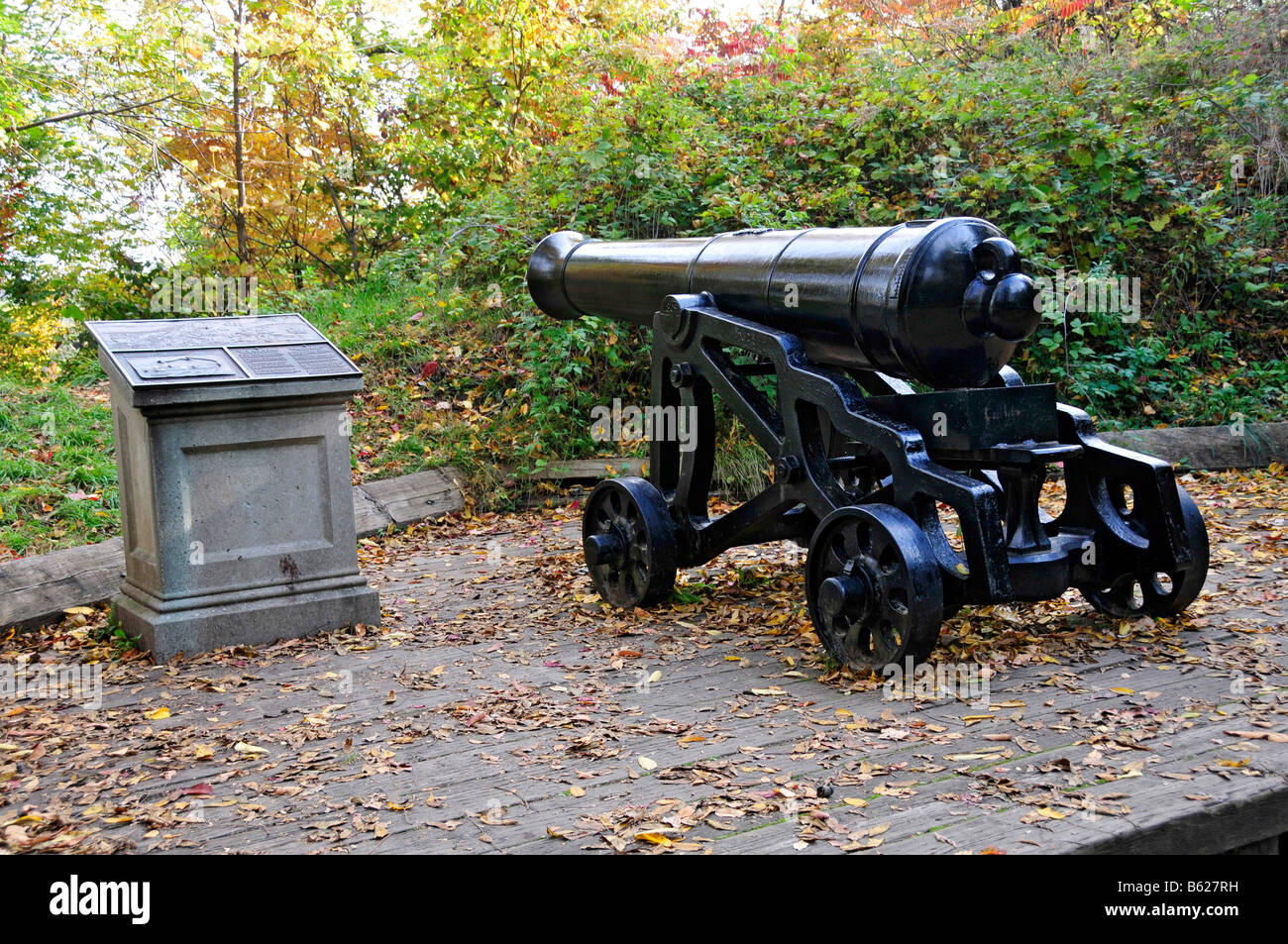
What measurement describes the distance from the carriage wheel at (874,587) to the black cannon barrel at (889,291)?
25.0 inches

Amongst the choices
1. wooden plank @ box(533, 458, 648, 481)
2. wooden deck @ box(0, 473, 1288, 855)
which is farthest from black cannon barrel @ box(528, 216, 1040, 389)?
wooden plank @ box(533, 458, 648, 481)

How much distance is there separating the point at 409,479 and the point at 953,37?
861 cm

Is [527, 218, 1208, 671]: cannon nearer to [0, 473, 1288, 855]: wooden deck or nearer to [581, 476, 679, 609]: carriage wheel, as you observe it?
[581, 476, 679, 609]: carriage wheel

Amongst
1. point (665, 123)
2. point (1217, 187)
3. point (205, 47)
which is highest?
point (205, 47)

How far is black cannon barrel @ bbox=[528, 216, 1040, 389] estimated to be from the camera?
3.90 metres

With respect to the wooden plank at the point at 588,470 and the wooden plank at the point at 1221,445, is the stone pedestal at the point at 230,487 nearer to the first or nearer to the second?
the wooden plank at the point at 588,470

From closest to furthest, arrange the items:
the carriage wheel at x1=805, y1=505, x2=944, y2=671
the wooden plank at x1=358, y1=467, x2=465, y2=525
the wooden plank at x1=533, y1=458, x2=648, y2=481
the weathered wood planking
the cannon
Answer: the carriage wheel at x1=805, y1=505, x2=944, y2=671 < the cannon < the weathered wood planking < the wooden plank at x1=358, y1=467, x2=465, y2=525 < the wooden plank at x1=533, y1=458, x2=648, y2=481

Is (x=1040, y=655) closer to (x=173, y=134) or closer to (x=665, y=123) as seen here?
(x=665, y=123)

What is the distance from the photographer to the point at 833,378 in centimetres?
424

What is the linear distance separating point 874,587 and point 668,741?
3.07 ft

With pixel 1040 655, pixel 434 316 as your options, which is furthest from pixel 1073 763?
pixel 434 316

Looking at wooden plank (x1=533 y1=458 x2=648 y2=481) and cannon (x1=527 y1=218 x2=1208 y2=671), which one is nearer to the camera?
cannon (x1=527 y1=218 x2=1208 y2=671)

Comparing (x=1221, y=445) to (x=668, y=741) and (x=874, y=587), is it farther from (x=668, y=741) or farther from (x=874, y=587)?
(x=668, y=741)

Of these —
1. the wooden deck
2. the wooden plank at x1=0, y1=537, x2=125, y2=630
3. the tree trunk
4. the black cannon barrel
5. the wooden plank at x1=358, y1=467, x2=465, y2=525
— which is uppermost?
the tree trunk
